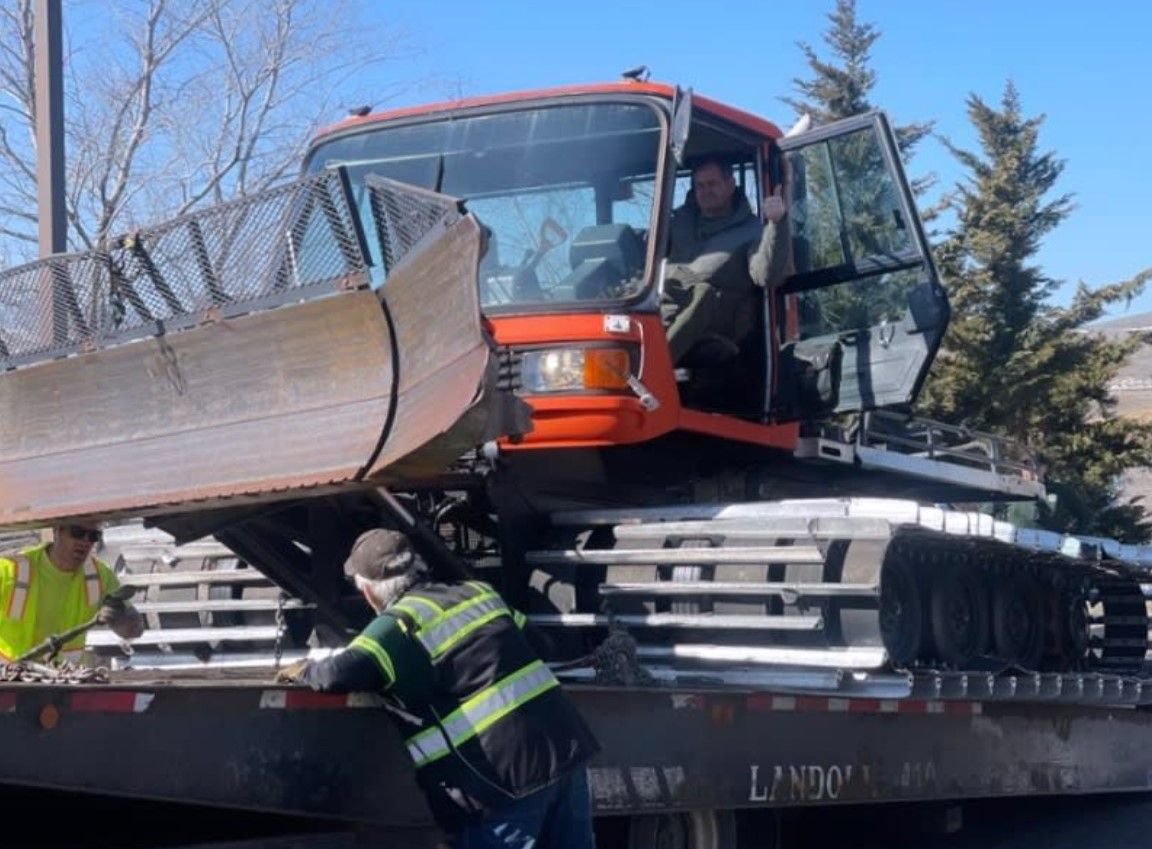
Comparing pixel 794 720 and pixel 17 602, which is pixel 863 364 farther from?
pixel 17 602

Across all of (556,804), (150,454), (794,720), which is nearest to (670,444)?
(794,720)

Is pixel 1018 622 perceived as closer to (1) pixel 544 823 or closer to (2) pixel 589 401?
(2) pixel 589 401

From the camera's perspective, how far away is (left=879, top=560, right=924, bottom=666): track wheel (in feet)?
22.7

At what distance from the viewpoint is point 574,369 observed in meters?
6.88

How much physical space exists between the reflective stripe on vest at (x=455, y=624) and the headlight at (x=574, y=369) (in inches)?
77.4

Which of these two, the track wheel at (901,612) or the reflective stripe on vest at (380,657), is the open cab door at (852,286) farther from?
the reflective stripe on vest at (380,657)

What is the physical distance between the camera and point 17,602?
6.48 m

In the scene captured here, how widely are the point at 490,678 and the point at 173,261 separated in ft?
7.43

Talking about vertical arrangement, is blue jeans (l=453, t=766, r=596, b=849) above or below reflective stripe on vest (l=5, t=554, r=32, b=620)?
below

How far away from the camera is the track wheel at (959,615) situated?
7461 mm

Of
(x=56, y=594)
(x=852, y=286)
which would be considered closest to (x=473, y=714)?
(x=56, y=594)

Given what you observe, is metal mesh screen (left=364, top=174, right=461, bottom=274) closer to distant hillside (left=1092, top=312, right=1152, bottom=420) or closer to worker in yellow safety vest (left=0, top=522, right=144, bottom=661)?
worker in yellow safety vest (left=0, top=522, right=144, bottom=661)

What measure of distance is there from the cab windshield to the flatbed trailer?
1848mm

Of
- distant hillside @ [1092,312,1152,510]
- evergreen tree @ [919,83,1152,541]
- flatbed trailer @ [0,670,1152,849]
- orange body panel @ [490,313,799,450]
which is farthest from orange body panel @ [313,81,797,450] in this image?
distant hillside @ [1092,312,1152,510]
